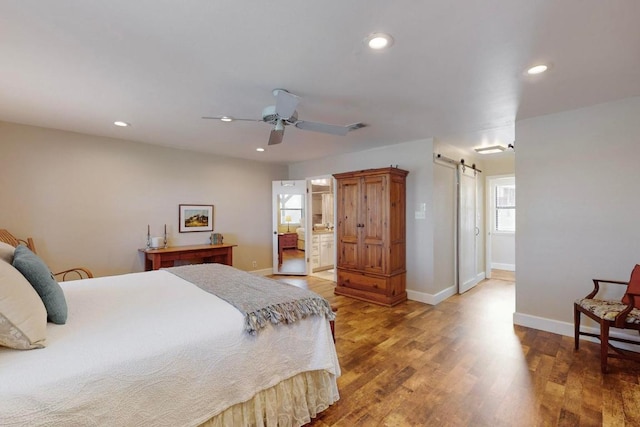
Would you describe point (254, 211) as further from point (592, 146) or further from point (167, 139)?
point (592, 146)

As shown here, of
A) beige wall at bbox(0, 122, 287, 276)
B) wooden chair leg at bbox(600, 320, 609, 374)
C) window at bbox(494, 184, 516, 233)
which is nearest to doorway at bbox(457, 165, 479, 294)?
window at bbox(494, 184, 516, 233)

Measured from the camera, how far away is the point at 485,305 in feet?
13.7

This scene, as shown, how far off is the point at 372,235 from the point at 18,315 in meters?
3.75

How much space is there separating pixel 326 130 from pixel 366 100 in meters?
0.50

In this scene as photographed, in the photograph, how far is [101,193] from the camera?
4191 millimetres

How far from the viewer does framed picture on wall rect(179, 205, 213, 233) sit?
197 inches

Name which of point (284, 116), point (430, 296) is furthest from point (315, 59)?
point (430, 296)

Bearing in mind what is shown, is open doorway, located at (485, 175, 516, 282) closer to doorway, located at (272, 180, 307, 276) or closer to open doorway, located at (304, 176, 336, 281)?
open doorway, located at (304, 176, 336, 281)

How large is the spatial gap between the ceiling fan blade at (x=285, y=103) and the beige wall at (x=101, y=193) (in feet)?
10.4

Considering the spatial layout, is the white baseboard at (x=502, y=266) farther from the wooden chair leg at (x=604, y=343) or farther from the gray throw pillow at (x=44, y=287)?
the gray throw pillow at (x=44, y=287)

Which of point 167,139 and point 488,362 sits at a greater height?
point 167,139

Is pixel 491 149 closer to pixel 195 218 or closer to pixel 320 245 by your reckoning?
pixel 320 245

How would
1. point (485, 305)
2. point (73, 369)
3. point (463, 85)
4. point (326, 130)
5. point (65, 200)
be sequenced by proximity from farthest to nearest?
point (485, 305)
point (65, 200)
point (326, 130)
point (463, 85)
point (73, 369)

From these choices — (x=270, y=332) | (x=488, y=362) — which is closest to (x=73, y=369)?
(x=270, y=332)
